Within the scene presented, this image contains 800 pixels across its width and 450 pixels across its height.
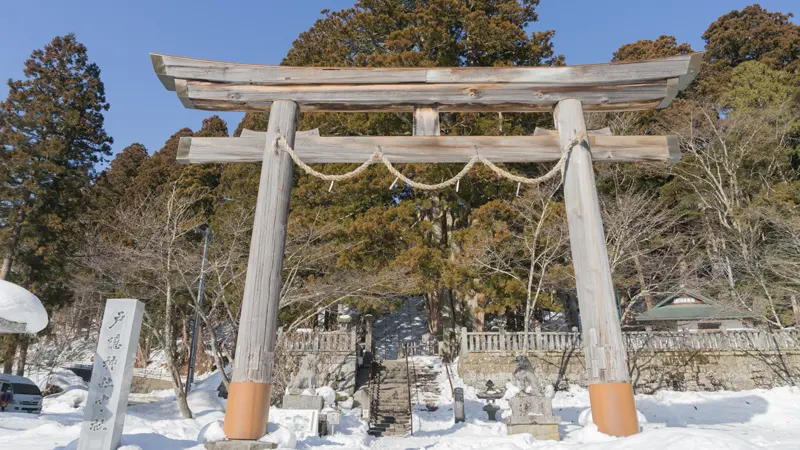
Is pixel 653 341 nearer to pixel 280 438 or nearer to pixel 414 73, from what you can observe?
pixel 414 73

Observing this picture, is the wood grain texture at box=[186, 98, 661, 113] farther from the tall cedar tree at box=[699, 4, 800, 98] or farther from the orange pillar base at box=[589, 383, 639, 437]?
the tall cedar tree at box=[699, 4, 800, 98]

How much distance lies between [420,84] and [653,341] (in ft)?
44.7

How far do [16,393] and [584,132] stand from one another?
51.7ft

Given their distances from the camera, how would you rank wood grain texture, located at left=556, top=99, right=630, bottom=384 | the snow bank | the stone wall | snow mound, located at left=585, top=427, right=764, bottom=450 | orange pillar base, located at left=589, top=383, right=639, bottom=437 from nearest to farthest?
snow mound, located at left=585, top=427, right=764, bottom=450
orange pillar base, located at left=589, top=383, right=639, bottom=437
wood grain texture, located at left=556, top=99, right=630, bottom=384
the snow bank
the stone wall

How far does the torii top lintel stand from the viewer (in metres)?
6.27

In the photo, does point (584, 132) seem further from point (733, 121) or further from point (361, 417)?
point (733, 121)

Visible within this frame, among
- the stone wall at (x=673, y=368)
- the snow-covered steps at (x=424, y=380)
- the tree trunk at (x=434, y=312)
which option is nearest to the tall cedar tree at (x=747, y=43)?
the stone wall at (x=673, y=368)

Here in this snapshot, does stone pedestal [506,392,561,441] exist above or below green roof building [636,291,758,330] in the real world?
below

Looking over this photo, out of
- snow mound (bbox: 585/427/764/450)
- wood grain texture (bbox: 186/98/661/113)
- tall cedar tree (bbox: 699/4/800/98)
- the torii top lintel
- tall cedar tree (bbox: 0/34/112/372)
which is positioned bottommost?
snow mound (bbox: 585/427/764/450)

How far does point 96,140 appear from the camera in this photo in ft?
66.6

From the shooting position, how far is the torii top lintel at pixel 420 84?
627 centimetres

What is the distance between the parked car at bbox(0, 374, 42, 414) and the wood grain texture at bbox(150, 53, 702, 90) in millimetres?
11565

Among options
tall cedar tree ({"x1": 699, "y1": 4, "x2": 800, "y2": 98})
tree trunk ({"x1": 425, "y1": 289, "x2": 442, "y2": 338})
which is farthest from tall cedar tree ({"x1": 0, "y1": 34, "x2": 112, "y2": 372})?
tall cedar tree ({"x1": 699, "y1": 4, "x2": 800, "y2": 98})

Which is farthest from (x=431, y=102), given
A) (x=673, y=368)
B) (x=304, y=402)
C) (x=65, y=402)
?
(x=65, y=402)
